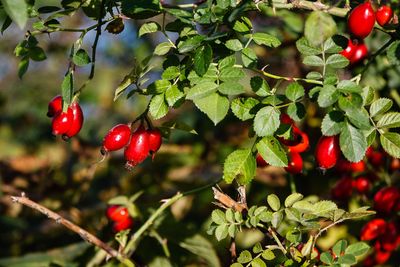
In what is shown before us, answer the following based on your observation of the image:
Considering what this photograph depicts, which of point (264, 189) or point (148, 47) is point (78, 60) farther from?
point (148, 47)

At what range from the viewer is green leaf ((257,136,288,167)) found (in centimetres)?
→ 116

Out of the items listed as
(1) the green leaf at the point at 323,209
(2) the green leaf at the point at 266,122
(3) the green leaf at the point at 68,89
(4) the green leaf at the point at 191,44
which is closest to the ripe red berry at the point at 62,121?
(3) the green leaf at the point at 68,89

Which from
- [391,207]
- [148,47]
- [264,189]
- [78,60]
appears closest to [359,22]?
[78,60]

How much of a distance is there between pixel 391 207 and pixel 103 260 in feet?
2.89

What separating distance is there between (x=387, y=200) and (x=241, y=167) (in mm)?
607

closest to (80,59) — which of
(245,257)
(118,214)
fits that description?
(245,257)

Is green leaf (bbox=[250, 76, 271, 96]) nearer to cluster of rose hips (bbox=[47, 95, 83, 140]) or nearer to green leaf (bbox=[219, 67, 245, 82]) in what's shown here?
green leaf (bbox=[219, 67, 245, 82])

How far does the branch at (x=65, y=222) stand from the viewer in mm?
1398

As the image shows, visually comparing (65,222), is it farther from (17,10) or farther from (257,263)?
(17,10)

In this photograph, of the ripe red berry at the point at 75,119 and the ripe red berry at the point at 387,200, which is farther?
the ripe red berry at the point at 387,200

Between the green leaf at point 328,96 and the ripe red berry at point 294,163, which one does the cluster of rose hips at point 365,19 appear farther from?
the ripe red berry at point 294,163

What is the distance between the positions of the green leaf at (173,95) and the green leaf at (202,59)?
0.09 m

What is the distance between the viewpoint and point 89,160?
3.08 metres

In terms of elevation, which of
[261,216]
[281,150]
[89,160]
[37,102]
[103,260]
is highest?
[281,150]
